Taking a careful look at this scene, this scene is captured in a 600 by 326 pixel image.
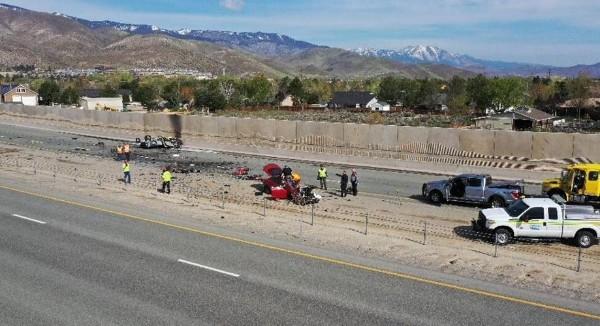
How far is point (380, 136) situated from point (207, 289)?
31.8m

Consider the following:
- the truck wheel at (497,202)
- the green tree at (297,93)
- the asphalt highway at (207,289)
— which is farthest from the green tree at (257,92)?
the asphalt highway at (207,289)

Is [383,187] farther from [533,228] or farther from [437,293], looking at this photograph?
[437,293]

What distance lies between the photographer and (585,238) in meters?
20.9

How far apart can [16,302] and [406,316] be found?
30.2 feet

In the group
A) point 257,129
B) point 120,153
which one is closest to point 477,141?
point 257,129

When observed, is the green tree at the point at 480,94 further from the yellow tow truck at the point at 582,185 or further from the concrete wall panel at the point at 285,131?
the yellow tow truck at the point at 582,185

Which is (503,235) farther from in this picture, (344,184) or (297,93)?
(297,93)

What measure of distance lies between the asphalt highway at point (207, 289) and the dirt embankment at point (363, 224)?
219 centimetres

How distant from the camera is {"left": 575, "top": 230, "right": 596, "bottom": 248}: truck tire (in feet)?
68.4

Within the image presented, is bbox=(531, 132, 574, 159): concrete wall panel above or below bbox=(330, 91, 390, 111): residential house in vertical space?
below

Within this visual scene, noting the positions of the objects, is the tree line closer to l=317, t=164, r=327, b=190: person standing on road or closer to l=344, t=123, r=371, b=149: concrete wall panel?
l=344, t=123, r=371, b=149: concrete wall panel

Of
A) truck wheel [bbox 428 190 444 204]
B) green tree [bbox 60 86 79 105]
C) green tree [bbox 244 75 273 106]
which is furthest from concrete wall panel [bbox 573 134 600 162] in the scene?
green tree [bbox 60 86 79 105]

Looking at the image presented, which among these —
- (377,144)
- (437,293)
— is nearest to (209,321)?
(437,293)

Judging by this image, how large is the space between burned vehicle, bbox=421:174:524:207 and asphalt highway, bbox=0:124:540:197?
9.47 ft
